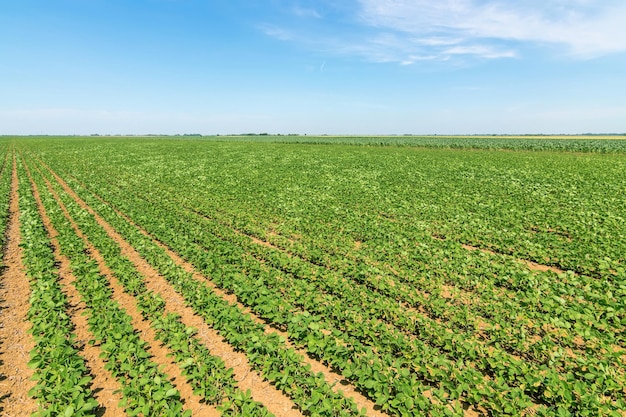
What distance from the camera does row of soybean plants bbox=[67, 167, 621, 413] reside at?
16.5ft

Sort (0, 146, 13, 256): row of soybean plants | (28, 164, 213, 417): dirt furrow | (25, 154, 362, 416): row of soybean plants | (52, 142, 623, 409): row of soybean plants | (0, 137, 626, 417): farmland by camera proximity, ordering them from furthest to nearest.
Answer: (0, 146, 13, 256): row of soybean plants, (28, 164, 213, 417): dirt furrow, (0, 137, 626, 417): farmland, (52, 142, 623, 409): row of soybean plants, (25, 154, 362, 416): row of soybean plants

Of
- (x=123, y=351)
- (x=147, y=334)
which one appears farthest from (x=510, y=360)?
(x=147, y=334)

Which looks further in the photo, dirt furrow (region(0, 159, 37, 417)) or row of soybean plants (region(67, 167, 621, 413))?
dirt furrow (region(0, 159, 37, 417))

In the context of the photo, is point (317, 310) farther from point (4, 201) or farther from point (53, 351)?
point (4, 201)

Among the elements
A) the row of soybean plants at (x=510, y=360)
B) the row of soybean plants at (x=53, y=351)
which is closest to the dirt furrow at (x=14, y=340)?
the row of soybean plants at (x=53, y=351)

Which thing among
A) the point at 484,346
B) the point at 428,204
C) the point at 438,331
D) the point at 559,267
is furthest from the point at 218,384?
the point at 428,204

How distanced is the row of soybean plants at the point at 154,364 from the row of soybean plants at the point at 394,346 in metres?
1.73

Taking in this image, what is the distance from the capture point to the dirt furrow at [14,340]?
5398mm

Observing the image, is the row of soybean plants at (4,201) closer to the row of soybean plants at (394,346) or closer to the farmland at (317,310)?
the farmland at (317,310)

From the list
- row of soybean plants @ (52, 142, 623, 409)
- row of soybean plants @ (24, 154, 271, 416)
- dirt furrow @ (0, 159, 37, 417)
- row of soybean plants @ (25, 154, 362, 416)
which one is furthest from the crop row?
row of soybean plants @ (52, 142, 623, 409)

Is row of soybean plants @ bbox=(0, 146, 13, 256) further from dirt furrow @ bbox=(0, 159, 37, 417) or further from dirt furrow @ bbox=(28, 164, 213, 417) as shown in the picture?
dirt furrow @ bbox=(28, 164, 213, 417)

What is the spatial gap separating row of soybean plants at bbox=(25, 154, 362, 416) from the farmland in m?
0.04

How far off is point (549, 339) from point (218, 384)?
6712mm

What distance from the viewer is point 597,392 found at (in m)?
5.18
